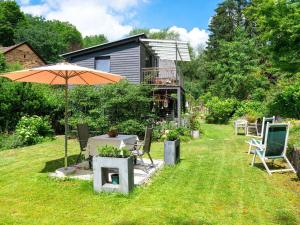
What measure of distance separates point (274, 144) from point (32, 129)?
9.62m

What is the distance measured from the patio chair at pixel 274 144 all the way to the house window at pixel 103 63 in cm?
1427

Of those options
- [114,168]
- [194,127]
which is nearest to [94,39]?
[194,127]

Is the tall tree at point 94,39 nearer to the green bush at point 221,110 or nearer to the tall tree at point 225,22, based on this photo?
the tall tree at point 225,22

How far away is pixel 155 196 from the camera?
6.08 metres

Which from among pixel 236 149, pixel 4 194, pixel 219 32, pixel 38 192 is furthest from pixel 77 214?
pixel 219 32

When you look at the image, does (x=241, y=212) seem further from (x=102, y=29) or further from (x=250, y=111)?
(x=102, y=29)

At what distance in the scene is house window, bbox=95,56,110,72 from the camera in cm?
2089

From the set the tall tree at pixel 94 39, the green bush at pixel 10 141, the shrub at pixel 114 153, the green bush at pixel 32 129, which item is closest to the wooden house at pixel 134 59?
the green bush at pixel 32 129

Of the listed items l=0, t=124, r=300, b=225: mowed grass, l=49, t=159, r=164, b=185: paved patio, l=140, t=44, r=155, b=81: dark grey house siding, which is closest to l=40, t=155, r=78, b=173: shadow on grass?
l=0, t=124, r=300, b=225: mowed grass

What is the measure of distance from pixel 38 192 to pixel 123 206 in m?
1.90

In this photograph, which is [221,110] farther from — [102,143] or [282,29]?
[102,143]

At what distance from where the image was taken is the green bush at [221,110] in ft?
81.6

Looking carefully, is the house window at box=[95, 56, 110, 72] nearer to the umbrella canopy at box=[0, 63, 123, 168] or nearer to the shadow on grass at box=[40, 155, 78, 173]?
the shadow on grass at box=[40, 155, 78, 173]

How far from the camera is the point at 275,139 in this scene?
814 centimetres
